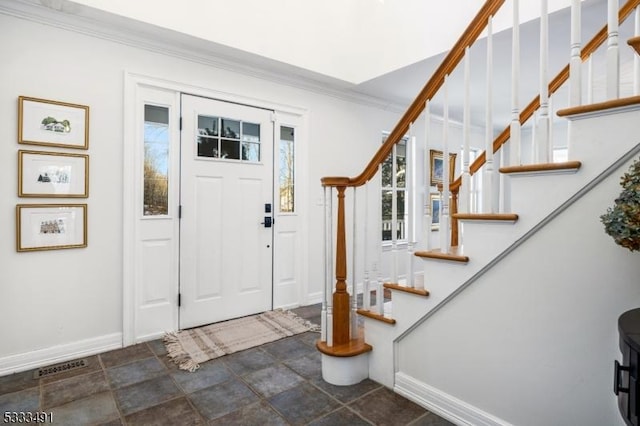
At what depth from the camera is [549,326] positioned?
1474 mm

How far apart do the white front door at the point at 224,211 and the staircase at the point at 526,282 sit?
1.57 metres

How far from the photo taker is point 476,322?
1.72 m

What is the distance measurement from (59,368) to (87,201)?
3.96ft

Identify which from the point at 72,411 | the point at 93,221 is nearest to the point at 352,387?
the point at 72,411

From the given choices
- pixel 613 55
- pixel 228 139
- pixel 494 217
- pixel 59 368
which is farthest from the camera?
pixel 228 139

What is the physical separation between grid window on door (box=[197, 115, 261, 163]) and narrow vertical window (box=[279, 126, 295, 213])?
0.30m

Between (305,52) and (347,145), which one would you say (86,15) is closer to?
(305,52)

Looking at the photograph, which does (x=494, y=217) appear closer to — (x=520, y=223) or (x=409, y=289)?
(x=520, y=223)

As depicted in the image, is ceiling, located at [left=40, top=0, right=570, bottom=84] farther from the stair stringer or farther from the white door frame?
the stair stringer

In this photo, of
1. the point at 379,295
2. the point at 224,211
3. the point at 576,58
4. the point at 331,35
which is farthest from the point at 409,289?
Result: the point at 331,35

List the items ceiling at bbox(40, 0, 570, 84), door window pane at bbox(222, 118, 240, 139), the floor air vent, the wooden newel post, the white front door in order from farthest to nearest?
1. door window pane at bbox(222, 118, 240, 139)
2. the white front door
3. ceiling at bbox(40, 0, 570, 84)
4. the floor air vent
5. the wooden newel post

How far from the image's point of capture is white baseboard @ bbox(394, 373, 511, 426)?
1.71m

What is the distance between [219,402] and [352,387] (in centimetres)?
80

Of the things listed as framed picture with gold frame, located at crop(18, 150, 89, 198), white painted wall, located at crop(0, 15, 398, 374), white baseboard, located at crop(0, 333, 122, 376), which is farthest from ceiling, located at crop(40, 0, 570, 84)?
white baseboard, located at crop(0, 333, 122, 376)
